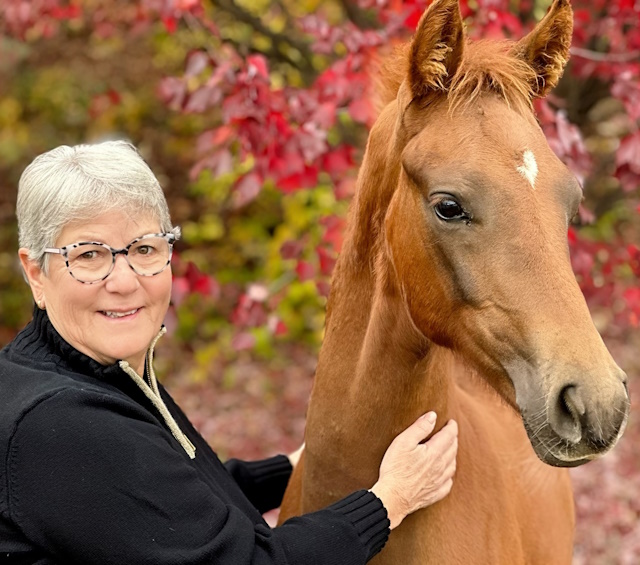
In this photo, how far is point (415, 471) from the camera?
2041mm

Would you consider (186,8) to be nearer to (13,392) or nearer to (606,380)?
(13,392)

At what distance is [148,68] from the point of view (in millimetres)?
8703

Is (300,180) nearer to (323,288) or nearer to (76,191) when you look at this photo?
(323,288)

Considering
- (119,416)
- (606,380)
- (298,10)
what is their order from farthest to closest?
(298,10), (119,416), (606,380)

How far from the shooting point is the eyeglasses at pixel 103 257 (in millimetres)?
1845

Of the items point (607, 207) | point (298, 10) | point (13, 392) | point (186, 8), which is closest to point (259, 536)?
point (13, 392)

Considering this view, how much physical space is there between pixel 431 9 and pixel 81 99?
7444 millimetres

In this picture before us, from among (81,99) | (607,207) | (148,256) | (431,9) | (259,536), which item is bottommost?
(81,99)

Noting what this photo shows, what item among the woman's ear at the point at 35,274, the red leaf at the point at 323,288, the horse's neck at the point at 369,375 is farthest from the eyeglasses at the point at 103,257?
the red leaf at the point at 323,288

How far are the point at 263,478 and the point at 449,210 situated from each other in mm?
1427

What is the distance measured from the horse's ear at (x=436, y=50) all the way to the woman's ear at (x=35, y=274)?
1023 mm

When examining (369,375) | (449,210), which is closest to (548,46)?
(449,210)

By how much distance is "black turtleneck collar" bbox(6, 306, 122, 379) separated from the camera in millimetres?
1879

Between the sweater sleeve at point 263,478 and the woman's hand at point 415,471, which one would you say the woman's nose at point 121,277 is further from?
the sweater sleeve at point 263,478
